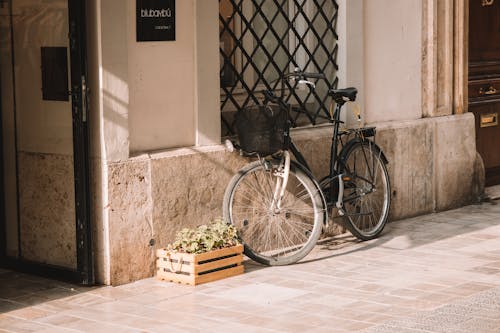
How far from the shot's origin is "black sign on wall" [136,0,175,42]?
334 inches

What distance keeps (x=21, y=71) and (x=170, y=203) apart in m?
1.51

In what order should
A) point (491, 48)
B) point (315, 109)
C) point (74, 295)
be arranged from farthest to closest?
point (491, 48) < point (315, 109) < point (74, 295)

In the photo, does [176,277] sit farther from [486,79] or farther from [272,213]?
[486,79]

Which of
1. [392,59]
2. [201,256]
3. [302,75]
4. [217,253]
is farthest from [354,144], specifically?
[201,256]

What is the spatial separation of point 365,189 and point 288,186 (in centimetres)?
78

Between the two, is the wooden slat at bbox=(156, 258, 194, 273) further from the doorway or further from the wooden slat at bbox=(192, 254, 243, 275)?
the doorway

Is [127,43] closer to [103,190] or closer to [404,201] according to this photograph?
[103,190]

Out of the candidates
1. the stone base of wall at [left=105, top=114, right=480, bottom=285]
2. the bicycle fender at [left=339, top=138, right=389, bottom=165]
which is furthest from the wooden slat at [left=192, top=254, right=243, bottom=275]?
the bicycle fender at [left=339, top=138, right=389, bottom=165]

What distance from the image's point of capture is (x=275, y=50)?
975 centimetres

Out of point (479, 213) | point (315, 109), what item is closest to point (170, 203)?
point (315, 109)

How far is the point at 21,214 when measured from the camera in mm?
8914

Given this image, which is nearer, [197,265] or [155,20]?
[197,265]

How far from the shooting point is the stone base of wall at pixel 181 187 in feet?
27.3

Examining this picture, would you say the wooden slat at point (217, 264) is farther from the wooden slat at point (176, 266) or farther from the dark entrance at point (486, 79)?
the dark entrance at point (486, 79)
